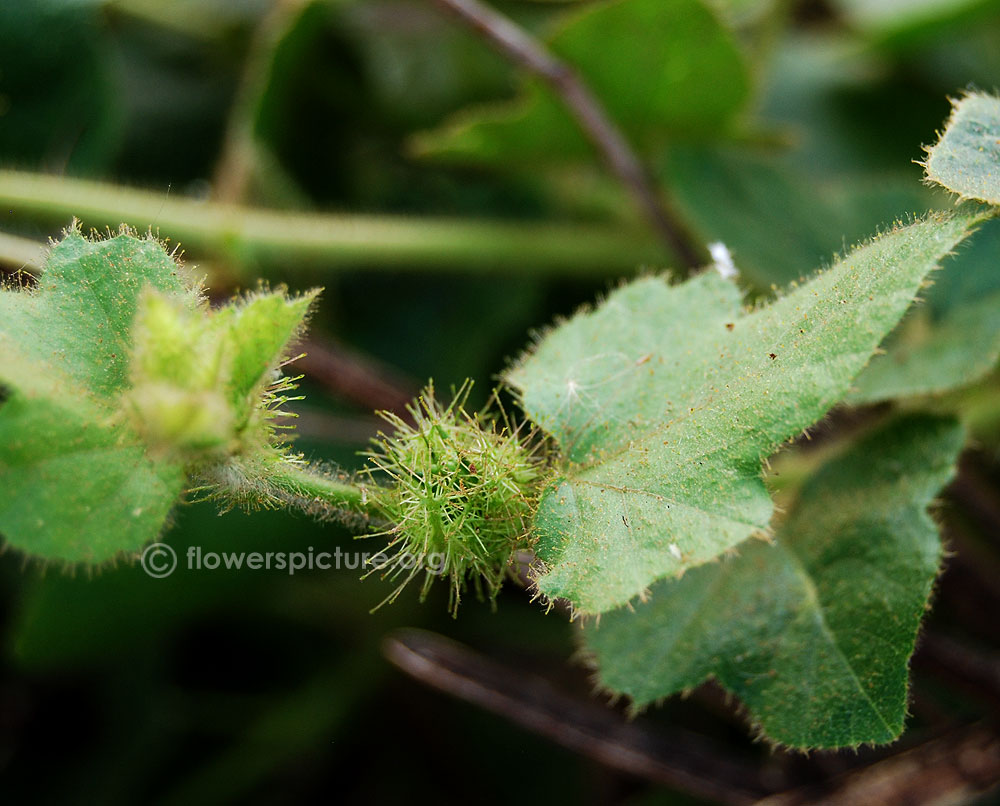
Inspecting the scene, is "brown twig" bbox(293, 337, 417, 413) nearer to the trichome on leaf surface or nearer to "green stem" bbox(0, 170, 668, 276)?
"green stem" bbox(0, 170, 668, 276)

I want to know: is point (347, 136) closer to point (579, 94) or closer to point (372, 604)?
point (579, 94)

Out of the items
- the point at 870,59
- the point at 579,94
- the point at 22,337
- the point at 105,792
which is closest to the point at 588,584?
the point at 22,337

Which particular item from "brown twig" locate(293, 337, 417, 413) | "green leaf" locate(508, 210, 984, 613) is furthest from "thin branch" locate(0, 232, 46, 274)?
"green leaf" locate(508, 210, 984, 613)

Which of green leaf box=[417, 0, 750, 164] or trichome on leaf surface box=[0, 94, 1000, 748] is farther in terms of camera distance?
green leaf box=[417, 0, 750, 164]

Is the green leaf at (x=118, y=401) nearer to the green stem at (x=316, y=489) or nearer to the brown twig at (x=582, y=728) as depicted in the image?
the green stem at (x=316, y=489)

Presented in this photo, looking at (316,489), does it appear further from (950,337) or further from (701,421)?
(950,337)

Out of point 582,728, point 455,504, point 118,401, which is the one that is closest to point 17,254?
point 118,401

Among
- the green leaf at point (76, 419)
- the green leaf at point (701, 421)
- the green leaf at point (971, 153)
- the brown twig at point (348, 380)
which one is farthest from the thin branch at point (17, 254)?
the green leaf at point (971, 153)
